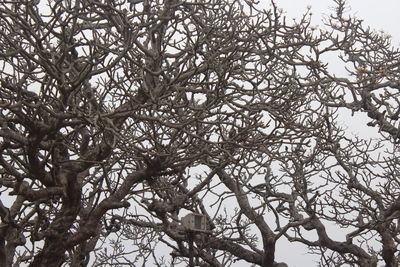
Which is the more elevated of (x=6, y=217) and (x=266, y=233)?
(x=266, y=233)

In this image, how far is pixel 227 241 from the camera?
8.21 metres

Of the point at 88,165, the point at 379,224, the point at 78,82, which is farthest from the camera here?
the point at 379,224

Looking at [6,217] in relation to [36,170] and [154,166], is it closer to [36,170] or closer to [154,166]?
[36,170]

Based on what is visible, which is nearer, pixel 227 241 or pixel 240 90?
pixel 240 90

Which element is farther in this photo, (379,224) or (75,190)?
(379,224)

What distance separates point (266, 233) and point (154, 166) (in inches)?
133

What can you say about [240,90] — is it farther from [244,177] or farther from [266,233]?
[244,177]

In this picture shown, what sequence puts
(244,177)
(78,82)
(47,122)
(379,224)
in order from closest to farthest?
(78,82)
(47,122)
(379,224)
(244,177)

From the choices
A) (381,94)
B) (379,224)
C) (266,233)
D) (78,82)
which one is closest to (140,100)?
(78,82)

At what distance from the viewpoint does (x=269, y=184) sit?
887 cm

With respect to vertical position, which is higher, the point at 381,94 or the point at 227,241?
the point at 381,94

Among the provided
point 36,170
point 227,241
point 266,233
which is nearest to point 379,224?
point 266,233

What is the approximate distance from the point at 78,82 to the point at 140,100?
1.05 m

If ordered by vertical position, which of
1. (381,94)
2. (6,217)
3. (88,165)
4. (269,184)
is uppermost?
(381,94)
